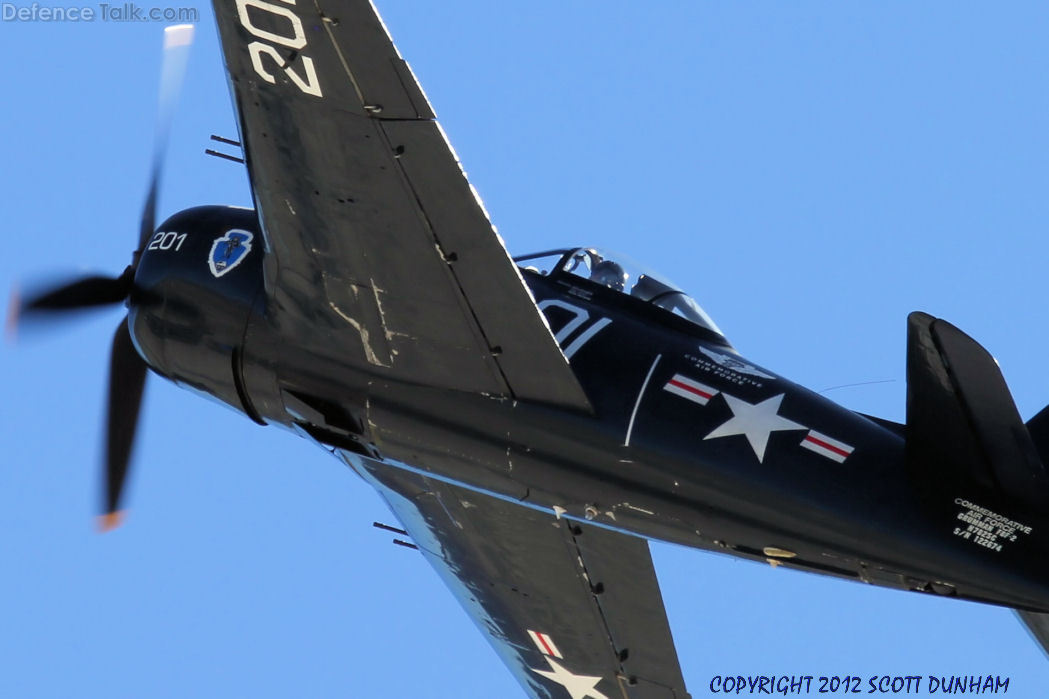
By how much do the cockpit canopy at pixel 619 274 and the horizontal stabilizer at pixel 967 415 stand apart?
2367 millimetres

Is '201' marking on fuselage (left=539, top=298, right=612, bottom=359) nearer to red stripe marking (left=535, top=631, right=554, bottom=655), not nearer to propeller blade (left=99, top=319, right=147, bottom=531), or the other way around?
red stripe marking (left=535, top=631, right=554, bottom=655)

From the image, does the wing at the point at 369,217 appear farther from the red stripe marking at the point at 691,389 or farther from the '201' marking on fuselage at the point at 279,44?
the red stripe marking at the point at 691,389

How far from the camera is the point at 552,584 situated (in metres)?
15.3

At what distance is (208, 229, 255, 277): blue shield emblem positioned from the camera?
14.2 metres

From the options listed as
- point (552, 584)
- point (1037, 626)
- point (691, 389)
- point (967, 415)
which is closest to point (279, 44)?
point (691, 389)

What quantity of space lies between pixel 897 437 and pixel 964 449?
81 centimetres

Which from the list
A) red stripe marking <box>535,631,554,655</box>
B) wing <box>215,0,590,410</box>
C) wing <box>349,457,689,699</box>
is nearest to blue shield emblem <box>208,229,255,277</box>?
wing <box>215,0,590,410</box>

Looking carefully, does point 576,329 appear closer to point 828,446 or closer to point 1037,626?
point 828,446

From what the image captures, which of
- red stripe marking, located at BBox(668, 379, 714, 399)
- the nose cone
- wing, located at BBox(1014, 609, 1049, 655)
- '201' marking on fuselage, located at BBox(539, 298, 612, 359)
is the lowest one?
wing, located at BBox(1014, 609, 1049, 655)

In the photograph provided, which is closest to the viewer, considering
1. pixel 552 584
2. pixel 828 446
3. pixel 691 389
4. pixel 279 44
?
pixel 279 44

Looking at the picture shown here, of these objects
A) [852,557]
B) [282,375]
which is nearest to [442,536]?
[282,375]

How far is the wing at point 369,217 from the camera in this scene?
1130 centimetres

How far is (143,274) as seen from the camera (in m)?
14.8

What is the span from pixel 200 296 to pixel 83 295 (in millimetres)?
1717
